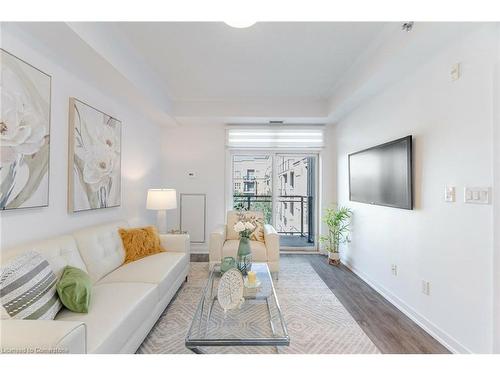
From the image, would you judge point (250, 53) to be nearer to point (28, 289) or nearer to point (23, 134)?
point (23, 134)

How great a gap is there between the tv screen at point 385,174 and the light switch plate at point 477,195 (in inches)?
22.3

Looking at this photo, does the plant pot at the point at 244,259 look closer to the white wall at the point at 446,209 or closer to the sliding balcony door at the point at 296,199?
the white wall at the point at 446,209

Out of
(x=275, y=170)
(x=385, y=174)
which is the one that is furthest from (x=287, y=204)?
(x=385, y=174)

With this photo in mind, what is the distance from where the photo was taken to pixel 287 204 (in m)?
4.70

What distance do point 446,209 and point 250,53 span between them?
2328 millimetres

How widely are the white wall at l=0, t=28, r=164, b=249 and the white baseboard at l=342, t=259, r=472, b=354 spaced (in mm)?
3219

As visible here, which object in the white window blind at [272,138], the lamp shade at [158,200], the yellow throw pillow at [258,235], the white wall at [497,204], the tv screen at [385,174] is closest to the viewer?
the white wall at [497,204]

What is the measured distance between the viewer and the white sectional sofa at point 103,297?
0.98 metres

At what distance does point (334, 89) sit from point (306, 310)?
118 inches

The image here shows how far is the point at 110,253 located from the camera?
2279mm

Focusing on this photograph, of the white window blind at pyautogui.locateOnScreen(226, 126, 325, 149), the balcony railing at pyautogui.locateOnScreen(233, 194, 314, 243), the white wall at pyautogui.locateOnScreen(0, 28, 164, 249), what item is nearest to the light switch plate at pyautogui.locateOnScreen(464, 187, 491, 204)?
the white window blind at pyautogui.locateOnScreen(226, 126, 325, 149)

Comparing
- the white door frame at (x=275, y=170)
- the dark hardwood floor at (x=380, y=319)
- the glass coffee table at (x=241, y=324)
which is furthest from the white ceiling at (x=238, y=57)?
the dark hardwood floor at (x=380, y=319)

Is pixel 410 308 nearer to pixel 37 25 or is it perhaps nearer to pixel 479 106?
pixel 479 106

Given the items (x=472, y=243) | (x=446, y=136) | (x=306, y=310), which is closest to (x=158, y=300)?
(x=306, y=310)
